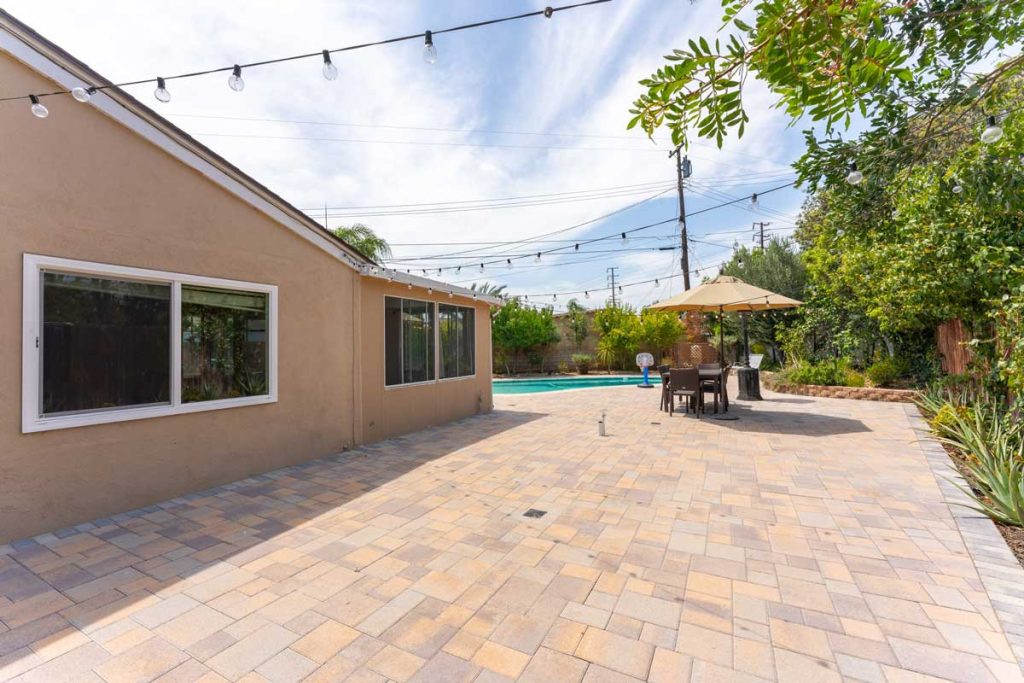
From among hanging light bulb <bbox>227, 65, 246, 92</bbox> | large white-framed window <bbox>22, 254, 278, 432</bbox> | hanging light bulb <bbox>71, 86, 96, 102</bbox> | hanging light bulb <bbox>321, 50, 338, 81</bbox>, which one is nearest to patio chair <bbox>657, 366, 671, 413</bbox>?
large white-framed window <bbox>22, 254, 278, 432</bbox>

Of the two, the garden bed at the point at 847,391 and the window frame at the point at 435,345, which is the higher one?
the window frame at the point at 435,345

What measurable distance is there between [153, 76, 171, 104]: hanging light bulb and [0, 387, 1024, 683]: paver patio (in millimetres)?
3760

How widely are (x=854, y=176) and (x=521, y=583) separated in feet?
13.9

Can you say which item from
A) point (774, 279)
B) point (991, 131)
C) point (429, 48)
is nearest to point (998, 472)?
point (991, 131)

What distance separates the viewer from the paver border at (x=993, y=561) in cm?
229

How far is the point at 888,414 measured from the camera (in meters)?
8.34

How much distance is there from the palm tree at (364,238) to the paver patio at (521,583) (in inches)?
521

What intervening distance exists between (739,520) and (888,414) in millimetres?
6996

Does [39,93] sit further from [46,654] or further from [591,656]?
[591,656]

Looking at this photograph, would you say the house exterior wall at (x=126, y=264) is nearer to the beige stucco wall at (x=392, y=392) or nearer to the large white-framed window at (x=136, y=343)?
the large white-framed window at (x=136, y=343)

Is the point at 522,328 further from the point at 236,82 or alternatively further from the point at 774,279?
the point at 236,82

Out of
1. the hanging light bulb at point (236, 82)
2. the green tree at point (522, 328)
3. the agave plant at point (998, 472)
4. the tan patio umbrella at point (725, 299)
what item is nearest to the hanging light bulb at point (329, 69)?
the hanging light bulb at point (236, 82)

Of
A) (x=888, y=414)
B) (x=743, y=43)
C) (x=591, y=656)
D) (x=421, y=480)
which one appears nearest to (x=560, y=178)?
(x=888, y=414)

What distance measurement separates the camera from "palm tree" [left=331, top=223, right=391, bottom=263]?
1675 cm
